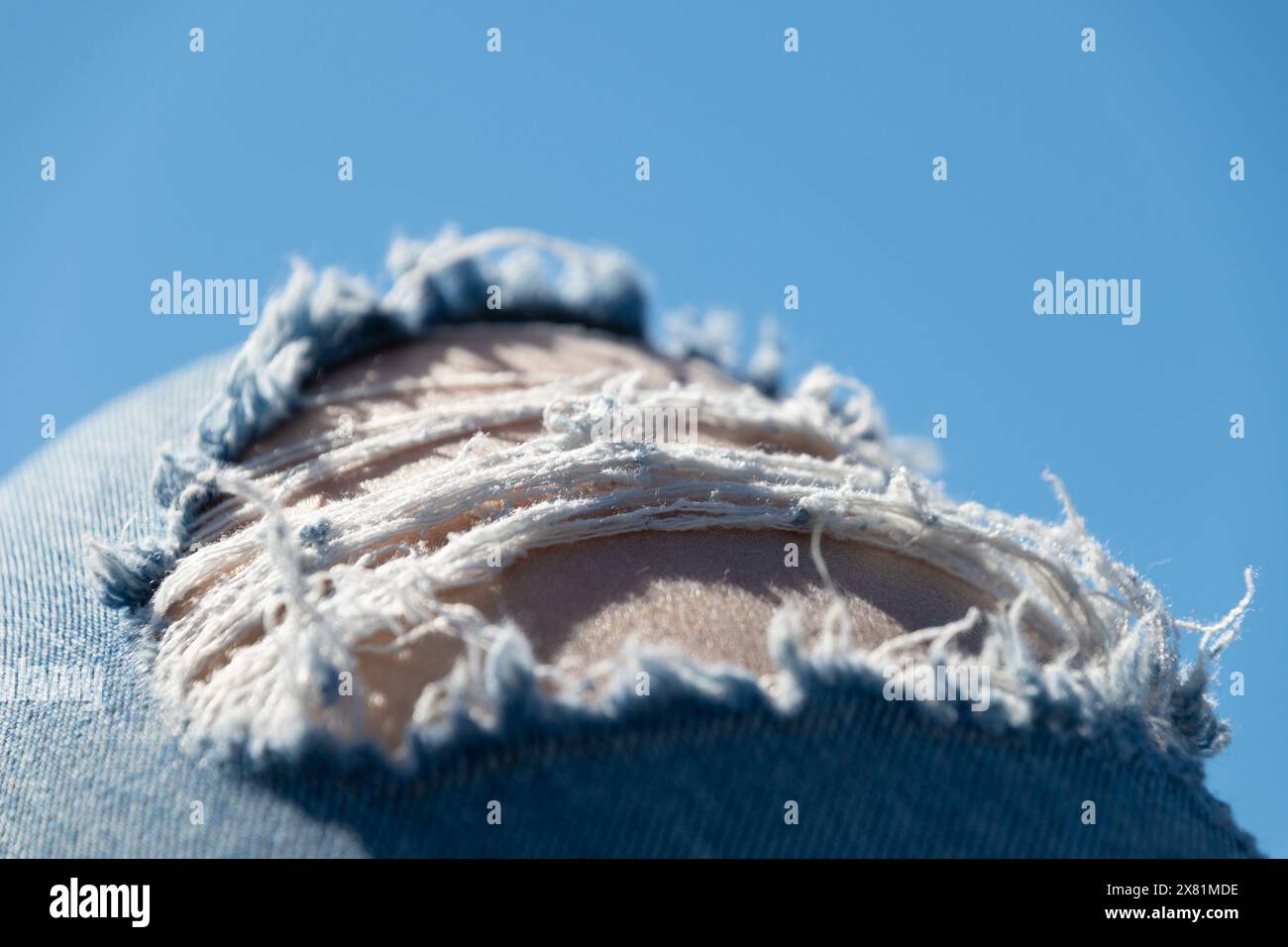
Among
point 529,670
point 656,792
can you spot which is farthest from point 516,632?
point 656,792

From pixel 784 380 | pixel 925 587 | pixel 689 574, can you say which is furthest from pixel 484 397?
pixel 784 380

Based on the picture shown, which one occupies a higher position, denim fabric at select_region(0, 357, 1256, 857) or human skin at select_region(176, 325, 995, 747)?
human skin at select_region(176, 325, 995, 747)

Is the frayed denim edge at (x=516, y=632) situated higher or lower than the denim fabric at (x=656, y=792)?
higher

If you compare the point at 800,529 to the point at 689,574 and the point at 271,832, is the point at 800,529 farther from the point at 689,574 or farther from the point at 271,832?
the point at 271,832
